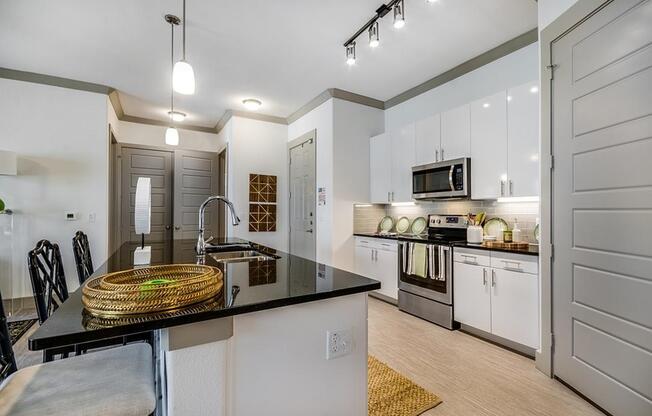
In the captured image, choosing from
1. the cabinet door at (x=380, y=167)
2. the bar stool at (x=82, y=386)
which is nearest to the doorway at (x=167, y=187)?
the cabinet door at (x=380, y=167)

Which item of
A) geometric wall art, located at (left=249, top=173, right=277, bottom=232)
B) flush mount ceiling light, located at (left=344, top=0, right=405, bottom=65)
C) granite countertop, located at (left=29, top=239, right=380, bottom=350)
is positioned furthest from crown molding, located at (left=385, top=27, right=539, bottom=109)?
granite countertop, located at (left=29, top=239, right=380, bottom=350)

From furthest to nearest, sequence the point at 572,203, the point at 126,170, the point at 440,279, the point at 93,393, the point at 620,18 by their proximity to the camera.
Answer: the point at 126,170
the point at 440,279
the point at 572,203
the point at 620,18
the point at 93,393

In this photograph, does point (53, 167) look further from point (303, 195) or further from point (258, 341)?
point (258, 341)

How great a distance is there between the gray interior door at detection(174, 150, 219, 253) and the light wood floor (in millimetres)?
3958

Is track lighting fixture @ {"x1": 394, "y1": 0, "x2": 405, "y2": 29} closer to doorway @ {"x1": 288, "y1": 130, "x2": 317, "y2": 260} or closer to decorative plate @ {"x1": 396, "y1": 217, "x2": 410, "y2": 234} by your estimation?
doorway @ {"x1": 288, "y1": 130, "x2": 317, "y2": 260}

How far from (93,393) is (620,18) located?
300 centimetres

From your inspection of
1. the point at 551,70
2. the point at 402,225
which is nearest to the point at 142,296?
the point at 551,70

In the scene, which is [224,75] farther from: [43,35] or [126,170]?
[126,170]

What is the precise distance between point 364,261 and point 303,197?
1475mm

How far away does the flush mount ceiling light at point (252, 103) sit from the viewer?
4.61 m

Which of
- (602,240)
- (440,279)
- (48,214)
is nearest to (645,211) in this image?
(602,240)

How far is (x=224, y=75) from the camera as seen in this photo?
12.6ft

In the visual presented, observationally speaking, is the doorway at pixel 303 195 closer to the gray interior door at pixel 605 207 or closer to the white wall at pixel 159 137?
the white wall at pixel 159 137

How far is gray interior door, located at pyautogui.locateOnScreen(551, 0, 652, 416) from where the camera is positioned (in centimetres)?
160
